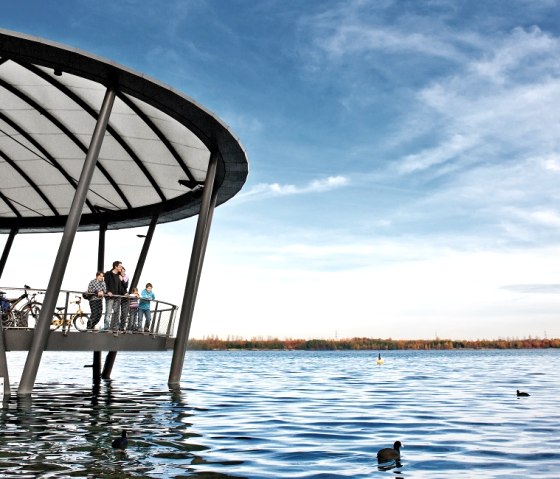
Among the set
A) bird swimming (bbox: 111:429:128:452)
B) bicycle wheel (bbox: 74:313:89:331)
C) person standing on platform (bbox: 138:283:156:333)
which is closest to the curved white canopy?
person standing on platform (bbox: 138:283:156:333)

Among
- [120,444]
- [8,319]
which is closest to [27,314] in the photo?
[8,319]

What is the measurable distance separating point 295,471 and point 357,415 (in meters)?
7.35

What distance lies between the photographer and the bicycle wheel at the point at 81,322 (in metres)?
18.0

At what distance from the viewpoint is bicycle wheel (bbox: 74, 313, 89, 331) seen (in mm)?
17984

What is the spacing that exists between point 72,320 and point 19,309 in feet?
4.94

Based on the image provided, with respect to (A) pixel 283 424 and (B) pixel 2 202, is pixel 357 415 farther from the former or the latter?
(B) pixel 2 202

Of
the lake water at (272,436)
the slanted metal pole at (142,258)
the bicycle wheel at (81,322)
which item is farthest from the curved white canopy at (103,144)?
the lake water at (272,436)

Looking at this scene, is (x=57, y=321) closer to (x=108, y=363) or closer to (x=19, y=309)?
(x=19, y=309)

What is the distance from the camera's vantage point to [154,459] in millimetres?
9062

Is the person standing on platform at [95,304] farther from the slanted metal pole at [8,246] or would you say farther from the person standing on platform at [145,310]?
the slanted metal pole at [8,246]

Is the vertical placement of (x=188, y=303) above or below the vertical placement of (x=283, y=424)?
above

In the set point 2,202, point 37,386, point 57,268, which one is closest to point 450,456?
point 57,268

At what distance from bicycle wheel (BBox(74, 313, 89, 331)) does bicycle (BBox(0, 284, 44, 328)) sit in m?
1.00

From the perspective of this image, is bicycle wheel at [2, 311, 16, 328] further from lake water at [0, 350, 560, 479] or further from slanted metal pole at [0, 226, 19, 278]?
slanted metal pole at [0, 226, 19, 278]
